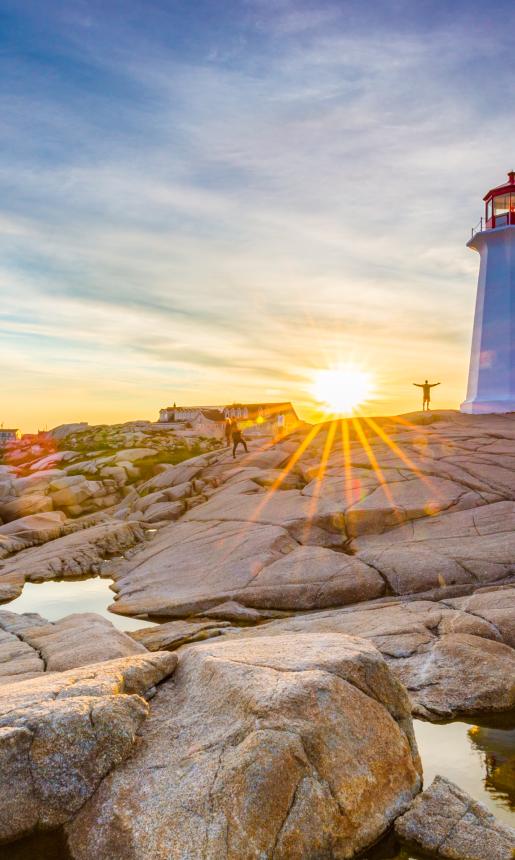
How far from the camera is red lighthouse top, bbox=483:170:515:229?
40.0 metres

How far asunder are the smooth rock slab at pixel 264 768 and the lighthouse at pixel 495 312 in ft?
108

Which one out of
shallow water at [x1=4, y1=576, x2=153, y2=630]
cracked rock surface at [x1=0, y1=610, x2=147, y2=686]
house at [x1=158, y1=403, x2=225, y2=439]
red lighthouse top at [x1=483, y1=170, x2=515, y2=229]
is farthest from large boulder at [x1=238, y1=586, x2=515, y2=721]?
house at [x1=158, y1=403, x2=225, y2=439]

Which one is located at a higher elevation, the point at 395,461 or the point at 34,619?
the point at 395,461

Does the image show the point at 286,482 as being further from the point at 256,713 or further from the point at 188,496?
the point at 256,713

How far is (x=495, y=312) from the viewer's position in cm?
3972

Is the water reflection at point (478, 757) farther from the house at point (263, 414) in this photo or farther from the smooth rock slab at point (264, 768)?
the house at point (263, 414)

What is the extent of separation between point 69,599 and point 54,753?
1546 centimetres

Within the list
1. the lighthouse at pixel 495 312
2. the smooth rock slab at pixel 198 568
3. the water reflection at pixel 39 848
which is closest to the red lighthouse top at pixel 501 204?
the lighthouse at pixel 495 312

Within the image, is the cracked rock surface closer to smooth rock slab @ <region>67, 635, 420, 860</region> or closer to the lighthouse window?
smooth rock slab @ <region>67, 635, 420, 860</region>

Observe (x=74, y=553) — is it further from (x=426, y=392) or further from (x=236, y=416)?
(x=236, y=416)

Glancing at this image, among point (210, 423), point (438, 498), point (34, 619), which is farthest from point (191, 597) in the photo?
point (210, 423)

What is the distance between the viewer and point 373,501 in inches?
930

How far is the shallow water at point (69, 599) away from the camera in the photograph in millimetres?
19297

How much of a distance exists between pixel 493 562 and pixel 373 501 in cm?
614
